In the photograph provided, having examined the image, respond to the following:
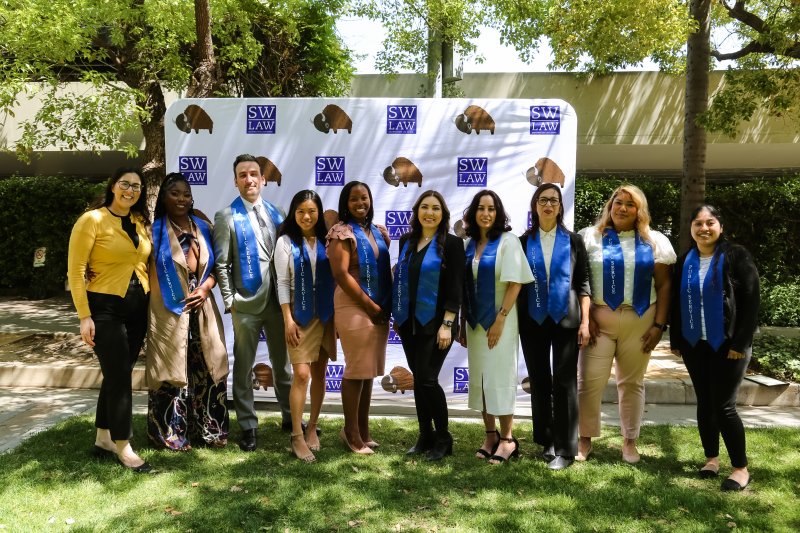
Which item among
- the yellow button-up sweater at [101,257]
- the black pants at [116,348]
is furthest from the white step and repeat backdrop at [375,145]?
the black pants at [116,348]

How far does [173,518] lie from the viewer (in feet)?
12.0

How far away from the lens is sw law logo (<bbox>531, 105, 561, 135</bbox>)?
5668 mm

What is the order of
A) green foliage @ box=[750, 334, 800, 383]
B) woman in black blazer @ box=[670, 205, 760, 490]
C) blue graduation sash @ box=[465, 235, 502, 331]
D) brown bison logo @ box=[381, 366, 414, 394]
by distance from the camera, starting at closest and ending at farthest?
woman in black blazer @ box=[670, 205, 760, 490]
blue graduation sash @ box=[465, 235, 502, 331]
brown bison logo @ box=[381, 366, 414, 394]
green foliage @ box=[750, 334, 800, 383]

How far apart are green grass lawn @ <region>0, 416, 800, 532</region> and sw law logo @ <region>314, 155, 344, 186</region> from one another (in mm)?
2157

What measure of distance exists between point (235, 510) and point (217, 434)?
118 cm

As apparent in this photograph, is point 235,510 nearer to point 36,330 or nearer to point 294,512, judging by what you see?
point 294,512

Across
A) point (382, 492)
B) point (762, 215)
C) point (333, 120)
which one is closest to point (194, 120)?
point (333, 120)

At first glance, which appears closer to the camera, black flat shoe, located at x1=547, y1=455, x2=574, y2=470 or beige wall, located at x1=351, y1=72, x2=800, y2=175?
black flat shoe, located at x1=547, y1=455, x2=574, y2=470

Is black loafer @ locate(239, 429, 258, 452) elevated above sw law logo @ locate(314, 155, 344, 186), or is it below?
below

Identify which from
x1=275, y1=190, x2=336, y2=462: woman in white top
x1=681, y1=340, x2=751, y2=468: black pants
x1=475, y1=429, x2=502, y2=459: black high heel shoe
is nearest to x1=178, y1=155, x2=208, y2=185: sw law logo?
x1=275, y1=190, x2=336, y2=462: woman in white top

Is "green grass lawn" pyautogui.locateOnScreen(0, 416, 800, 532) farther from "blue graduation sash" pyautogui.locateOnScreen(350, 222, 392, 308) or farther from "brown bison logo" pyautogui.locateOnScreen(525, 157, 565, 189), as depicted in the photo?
"brown bison logo" pyautogui.locateOnScreen(525, 157, 565, 189)

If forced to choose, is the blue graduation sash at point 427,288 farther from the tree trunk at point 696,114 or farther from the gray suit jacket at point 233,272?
the tree trunk at point 696,114

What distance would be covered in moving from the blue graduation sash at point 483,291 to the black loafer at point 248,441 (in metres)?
1.76

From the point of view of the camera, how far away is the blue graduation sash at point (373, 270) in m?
4.58
